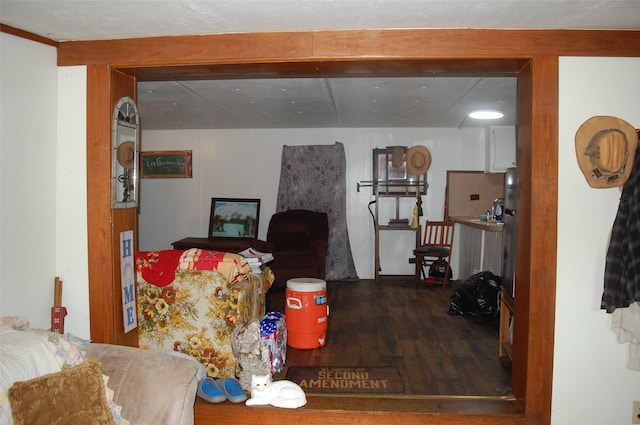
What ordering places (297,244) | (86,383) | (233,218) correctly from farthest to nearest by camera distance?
(233,218)
(297,244)
(86,383)

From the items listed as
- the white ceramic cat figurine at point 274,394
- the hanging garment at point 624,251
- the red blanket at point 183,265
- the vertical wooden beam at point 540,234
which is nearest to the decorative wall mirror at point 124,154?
the red blanket at point 183,265

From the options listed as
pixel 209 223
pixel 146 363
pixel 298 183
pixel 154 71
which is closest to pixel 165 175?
pixel 209 223

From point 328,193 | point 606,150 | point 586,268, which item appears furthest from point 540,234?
point 328,193

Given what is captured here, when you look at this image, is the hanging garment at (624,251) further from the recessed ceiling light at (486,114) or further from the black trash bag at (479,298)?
the recessed ceiling light at (486,114)

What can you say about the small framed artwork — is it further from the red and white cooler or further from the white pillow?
the white pillow

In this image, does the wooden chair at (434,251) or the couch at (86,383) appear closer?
the couch at (86,383)

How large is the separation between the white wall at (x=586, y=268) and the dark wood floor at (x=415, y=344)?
1.57 feet

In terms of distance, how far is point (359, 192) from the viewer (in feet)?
21.3

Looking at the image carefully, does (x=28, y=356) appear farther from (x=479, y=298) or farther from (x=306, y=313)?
(x=479, y=298)

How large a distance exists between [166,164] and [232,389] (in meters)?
4.80

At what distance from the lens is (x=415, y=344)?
3.77 metres

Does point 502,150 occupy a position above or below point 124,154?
above

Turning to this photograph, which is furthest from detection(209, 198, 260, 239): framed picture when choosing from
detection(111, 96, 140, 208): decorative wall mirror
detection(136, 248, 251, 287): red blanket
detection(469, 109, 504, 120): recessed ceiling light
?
detection(111, 96, 140, 208): decorative wall mirror

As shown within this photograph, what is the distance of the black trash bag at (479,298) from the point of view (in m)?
4.38
